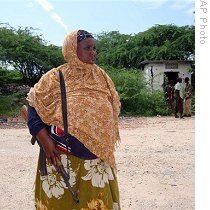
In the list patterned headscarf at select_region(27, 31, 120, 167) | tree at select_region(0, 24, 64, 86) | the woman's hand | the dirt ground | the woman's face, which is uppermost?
tree at select_region(0, 24, 64, 86)

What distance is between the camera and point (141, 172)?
563 cm

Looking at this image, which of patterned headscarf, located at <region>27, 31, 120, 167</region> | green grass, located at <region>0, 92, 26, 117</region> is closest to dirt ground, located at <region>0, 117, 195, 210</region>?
patterned headscarf, located at <region>27, 31, 120, 167</region>

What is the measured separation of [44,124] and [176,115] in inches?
512

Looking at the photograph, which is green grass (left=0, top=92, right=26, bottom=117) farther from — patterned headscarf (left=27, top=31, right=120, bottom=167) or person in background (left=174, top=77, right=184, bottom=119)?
patterned headscarf (left=27, top=31, right=120, bottom=167)

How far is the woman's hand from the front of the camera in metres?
2.56

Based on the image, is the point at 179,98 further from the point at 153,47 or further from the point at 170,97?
the point at 153,47

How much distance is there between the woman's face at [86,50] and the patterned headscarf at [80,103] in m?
0.03

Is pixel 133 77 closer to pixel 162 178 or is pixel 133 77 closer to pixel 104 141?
pixel 162 178

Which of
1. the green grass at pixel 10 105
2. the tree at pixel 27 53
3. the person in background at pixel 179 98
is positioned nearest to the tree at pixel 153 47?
the tree at pixel 27 53

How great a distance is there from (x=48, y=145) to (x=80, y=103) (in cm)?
31

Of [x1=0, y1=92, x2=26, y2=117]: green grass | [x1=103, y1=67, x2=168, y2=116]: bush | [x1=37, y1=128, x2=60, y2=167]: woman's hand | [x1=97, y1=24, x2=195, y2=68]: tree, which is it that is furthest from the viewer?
[x1=97, y1=24, x2=195, y2=68]: tree

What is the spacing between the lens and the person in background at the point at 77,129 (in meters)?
2.59

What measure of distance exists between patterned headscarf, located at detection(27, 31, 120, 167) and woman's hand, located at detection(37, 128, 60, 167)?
8cm

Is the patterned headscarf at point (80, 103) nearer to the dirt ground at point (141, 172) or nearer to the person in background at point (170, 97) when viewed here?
the dirt ground at point (141, 172)
